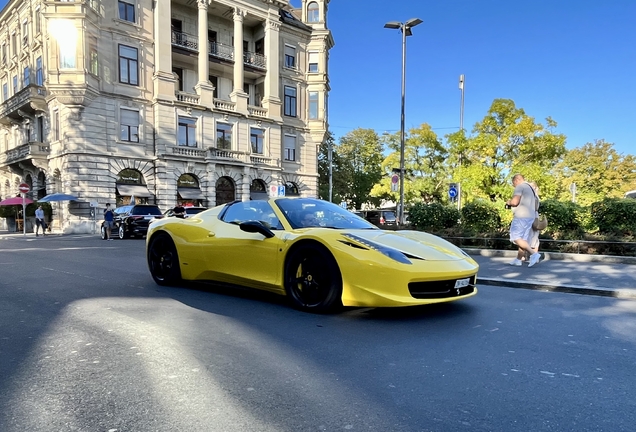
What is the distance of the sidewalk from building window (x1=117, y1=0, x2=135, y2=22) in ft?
88.5

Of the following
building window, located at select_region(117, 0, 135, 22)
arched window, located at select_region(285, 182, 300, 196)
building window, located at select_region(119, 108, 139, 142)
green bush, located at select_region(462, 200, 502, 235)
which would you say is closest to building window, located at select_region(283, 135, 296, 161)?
arched window, located at select_region(285, 182, 300, 196)

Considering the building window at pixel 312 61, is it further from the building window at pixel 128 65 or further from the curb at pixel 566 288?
the curb at pixel 566 288

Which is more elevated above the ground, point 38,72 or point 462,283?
point 38,72

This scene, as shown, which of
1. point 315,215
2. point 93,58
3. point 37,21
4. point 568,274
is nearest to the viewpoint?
point 315,215

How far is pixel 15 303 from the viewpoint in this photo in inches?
191

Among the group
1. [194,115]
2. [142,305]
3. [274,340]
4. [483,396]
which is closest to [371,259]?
[274,340]

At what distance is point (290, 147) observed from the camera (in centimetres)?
3522

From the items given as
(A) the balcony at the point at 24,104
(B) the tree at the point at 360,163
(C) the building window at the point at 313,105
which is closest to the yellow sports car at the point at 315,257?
(A) the balcony at the point at 24,104

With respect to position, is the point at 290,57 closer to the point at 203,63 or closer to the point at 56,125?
the point at 203,63

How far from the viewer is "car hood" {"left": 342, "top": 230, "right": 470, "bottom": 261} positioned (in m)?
4.27

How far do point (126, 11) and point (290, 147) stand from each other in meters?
15.1

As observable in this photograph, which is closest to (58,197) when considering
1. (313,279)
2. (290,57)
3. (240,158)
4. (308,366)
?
(240,158)

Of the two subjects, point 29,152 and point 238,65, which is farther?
point 238,65

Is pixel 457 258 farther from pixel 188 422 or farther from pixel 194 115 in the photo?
pixel 194 115
